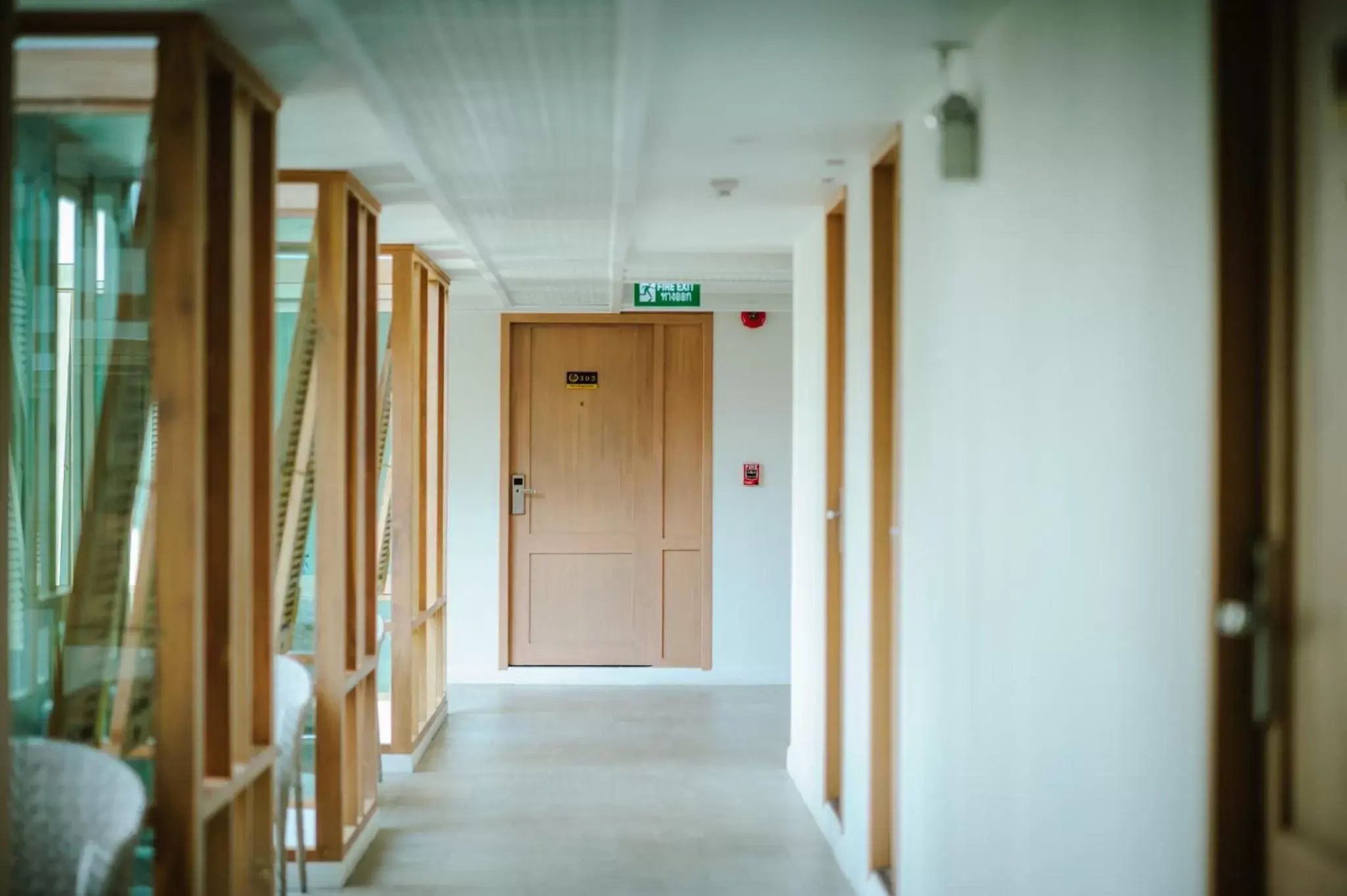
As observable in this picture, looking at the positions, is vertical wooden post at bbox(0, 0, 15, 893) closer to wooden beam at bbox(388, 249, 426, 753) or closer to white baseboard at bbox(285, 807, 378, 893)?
white baseboard at bbox(285, 807, 378, 893)

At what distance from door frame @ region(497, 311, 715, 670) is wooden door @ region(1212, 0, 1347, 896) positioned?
7099mm

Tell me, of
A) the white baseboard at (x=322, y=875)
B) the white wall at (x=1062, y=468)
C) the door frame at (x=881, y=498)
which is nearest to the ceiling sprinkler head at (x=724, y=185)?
the door frame at (x=881, y=498)

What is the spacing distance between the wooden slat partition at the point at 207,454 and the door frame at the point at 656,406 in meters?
5.32

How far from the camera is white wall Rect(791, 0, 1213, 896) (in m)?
2.00

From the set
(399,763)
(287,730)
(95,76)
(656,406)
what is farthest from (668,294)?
(95,76)

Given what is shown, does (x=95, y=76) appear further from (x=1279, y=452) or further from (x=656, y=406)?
(x=656, y=406)

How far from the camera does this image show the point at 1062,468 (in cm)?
248

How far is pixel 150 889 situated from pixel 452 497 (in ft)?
20.3

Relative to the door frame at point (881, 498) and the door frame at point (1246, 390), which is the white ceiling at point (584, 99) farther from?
the door frame at point (1246, 390)

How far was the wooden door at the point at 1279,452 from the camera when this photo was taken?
1.72 meters

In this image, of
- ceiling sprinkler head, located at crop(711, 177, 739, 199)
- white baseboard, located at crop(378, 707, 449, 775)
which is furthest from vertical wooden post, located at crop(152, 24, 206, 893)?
white baseboard, located at crop(378, 707, 449, 775)

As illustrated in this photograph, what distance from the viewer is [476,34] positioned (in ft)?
9.29

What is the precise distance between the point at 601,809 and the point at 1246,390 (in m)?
4.39

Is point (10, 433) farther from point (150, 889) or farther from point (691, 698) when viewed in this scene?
point (691, 698)
